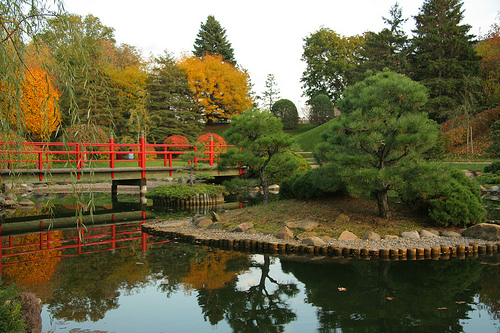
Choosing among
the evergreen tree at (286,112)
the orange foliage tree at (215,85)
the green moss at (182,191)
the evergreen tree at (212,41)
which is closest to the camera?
the green moss at (182,191)

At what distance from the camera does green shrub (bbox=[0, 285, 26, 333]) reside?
314 centimetres

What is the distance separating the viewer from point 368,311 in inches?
177

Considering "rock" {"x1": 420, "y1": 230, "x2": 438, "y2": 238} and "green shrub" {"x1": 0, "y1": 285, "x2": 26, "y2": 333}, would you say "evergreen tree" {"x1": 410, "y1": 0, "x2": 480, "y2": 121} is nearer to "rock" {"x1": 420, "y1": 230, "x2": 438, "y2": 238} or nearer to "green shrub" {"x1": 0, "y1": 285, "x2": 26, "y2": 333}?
"rock" {"x1": 420, "y1": 230, "x2": 438, "y2": 238}

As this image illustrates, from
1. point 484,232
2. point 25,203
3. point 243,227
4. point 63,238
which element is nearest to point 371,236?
point 484,232

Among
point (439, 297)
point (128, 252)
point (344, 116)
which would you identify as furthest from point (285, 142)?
point (439, 297)

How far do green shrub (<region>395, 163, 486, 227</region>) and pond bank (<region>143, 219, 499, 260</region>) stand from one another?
51 centimetres

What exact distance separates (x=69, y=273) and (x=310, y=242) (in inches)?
152

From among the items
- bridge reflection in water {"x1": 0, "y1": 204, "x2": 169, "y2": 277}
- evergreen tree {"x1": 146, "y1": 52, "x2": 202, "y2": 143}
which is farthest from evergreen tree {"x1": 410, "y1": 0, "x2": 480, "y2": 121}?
bridge reflection in water {"x1": 0, "y1": 204, "x2": 169, "y2": 277}

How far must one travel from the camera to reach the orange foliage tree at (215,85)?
3111cm

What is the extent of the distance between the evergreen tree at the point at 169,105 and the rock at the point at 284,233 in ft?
65.3

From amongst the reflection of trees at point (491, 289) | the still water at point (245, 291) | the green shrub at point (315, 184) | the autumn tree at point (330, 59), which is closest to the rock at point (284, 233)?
the still water at point (245, 291)

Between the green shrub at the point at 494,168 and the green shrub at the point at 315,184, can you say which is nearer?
the green shrub at the point at 315,184

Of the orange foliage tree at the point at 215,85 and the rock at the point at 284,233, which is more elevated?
the orange foliage tree at the point at 215,85

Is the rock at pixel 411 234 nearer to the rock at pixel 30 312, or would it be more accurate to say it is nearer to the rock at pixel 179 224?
the rock at pixel 179 224
